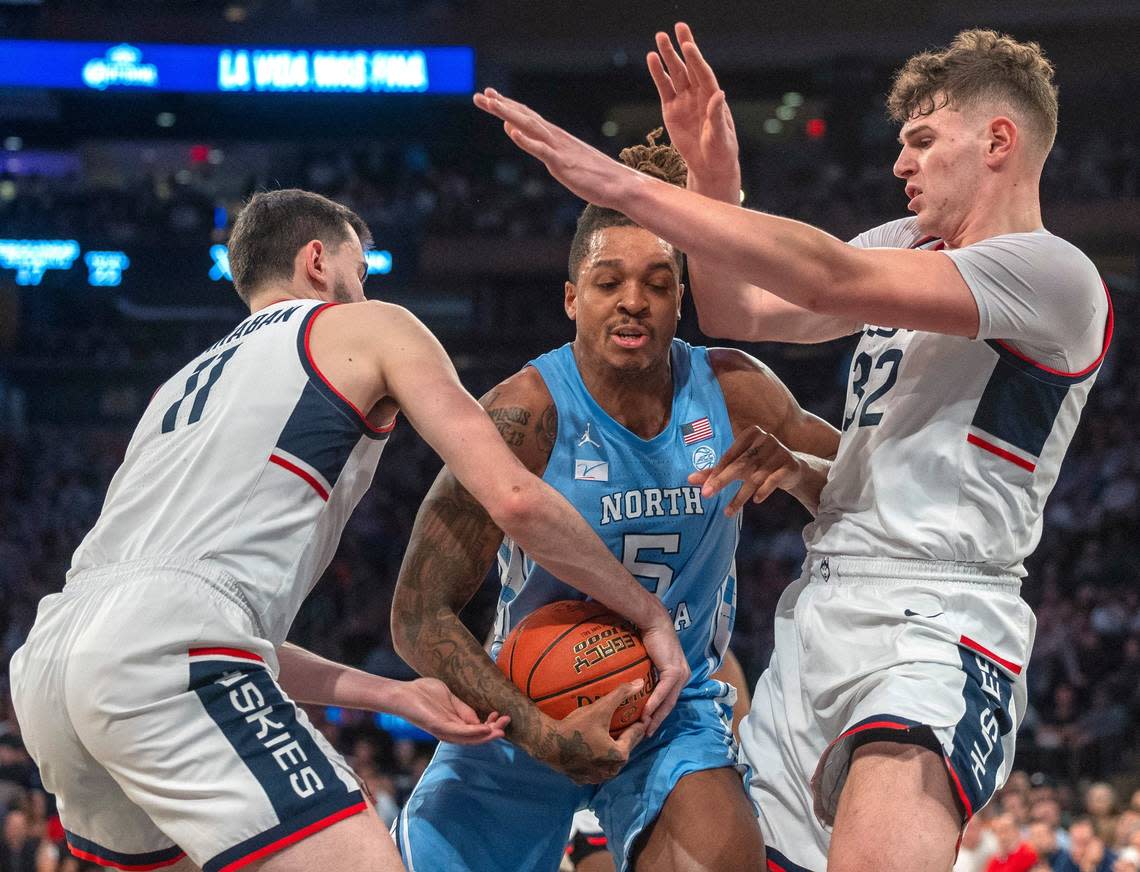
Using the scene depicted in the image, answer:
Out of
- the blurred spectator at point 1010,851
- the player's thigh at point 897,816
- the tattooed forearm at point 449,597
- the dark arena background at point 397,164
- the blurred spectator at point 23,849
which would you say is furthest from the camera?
the dark arena background at point 397,164

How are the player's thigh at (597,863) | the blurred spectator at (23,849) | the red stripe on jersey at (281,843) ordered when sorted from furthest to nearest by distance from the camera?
1. the blurred spectator at (23,849)
2. the player's thigh at (597,863)
3. the red stripe on jersey at (281,843)

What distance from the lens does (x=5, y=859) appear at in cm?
932

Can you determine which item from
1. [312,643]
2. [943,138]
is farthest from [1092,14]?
[943,138]

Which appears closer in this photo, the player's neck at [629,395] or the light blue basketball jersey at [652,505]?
the light blue basketball jersey at [652,505]

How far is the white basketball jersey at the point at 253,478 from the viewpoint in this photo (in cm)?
300

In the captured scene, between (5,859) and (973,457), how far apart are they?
28.1ft

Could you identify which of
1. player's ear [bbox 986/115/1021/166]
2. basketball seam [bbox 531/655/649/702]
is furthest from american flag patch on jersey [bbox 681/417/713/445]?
player's ear [bbox 986/115/1021/166]

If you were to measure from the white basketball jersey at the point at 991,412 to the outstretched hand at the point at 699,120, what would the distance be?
2.49ft

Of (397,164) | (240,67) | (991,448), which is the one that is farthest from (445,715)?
(397,164)

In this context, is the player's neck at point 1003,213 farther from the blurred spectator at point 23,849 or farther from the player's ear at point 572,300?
the blurred spectator at point 23,849

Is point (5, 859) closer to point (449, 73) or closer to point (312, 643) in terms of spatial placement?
point (312, 643)

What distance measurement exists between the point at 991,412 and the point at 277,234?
1.93 metres

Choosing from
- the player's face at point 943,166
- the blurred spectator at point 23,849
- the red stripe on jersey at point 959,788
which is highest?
the player's face at point 943,166

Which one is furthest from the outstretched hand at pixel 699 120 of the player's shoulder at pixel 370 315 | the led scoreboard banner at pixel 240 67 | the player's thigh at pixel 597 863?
the led scoreboard banner at pixel 240 67
